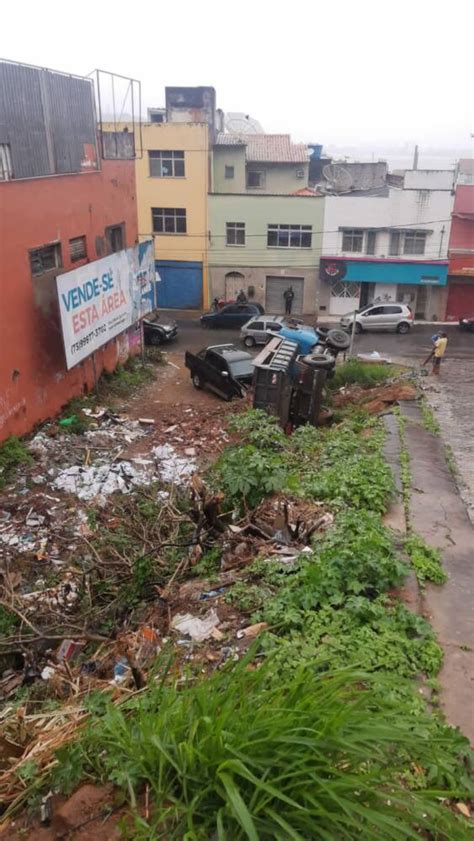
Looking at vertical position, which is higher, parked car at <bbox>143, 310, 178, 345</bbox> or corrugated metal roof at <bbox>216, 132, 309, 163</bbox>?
corrugated metal roof at <bbox>216, 132, 309, 163</bbox>

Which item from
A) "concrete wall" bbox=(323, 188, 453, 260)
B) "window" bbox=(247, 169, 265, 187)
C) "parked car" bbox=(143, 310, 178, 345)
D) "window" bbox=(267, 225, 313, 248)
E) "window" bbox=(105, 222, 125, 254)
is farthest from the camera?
"window" bbox=(247, 169, 265, 187)

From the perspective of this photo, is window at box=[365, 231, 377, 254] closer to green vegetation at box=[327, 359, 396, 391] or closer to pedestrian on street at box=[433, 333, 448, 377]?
pedestrian on street at box=[433, 333, 448, 377]

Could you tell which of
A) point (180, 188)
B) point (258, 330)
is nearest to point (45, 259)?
point (258, 330)

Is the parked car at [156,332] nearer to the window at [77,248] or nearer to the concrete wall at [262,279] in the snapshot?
the concrete wall at [262,279]

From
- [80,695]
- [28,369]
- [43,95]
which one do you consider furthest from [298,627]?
[43,95]

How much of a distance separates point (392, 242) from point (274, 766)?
27705 mm

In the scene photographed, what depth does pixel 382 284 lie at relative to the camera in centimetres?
2847

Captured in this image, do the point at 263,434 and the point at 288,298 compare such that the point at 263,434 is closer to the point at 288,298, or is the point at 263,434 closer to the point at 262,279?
the point at 288,298

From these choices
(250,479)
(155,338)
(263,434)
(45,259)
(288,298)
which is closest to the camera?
(250,479)

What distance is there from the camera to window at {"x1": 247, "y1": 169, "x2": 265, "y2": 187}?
30859 millimetres

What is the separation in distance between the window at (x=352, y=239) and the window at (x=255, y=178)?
609 cm

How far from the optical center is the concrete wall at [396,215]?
26.9 m

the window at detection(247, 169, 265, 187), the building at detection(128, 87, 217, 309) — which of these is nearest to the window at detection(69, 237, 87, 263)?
the building at detection(128, 87, 217, 309)

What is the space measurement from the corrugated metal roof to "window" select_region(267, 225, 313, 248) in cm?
450
